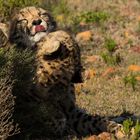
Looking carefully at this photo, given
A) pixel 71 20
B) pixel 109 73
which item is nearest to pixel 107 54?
pixel 109 73

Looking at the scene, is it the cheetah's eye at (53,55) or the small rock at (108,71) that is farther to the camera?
the small rock at (108,71)

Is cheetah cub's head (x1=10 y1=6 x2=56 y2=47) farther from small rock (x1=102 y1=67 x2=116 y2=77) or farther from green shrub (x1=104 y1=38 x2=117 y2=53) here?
green shrub (x1=104 y1=38 x2=117 y2=53)

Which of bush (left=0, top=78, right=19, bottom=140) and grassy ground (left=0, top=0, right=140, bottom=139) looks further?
grassy ground (left=0, top=0, right=140, bottom=139)

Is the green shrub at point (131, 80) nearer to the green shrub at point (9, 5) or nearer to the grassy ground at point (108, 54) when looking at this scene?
the grassy ground at point (108, 54)

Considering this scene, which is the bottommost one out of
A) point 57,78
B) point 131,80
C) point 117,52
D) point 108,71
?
point 117,52

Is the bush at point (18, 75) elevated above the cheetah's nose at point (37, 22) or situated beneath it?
situated beneath

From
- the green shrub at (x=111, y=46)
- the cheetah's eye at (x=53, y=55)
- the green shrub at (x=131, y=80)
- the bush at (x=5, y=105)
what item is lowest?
the green shrub at (x=111, y=46)

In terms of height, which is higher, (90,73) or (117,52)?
(90,73)

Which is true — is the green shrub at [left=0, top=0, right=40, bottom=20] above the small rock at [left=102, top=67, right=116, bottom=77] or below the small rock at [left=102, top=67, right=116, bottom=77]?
above

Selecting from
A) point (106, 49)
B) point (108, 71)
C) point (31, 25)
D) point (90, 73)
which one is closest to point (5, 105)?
point (31, 25)

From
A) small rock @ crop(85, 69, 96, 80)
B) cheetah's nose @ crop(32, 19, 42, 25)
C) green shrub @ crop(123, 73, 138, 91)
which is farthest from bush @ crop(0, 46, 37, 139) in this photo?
small rock @ crop(85, 69, 96, 80)

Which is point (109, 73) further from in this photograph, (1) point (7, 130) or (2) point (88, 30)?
(1) point (7, 130)

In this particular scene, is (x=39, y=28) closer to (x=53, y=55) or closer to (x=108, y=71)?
(x=53, y=55)

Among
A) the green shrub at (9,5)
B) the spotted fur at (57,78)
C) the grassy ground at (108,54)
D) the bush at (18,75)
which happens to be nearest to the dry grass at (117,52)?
the grassy ground at (108,54)
